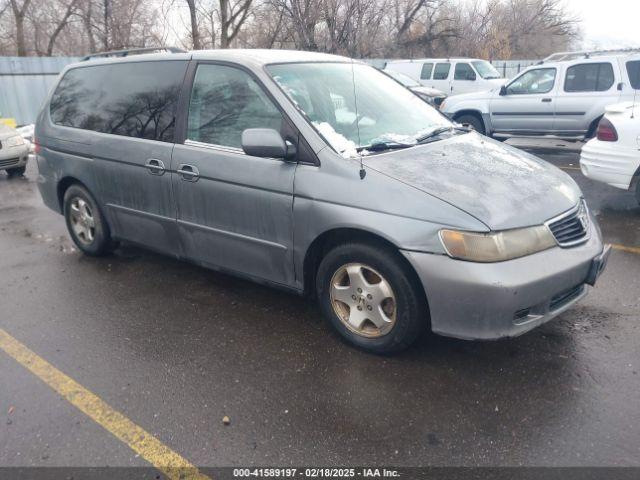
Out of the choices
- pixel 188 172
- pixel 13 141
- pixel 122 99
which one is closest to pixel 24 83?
pixel 13 141

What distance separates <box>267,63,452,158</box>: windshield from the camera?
11.3ft

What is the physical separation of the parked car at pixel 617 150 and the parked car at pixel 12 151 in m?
9.01

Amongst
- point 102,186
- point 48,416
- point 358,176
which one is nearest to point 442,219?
point 358,176

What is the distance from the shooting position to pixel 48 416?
281 cm

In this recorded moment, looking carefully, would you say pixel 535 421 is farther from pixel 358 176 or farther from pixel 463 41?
pixel 463 41

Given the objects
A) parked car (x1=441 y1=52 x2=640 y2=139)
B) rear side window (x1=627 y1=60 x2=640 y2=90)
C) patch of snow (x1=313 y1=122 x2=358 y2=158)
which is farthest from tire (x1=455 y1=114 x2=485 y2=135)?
patch of snow (x1=313 y1=122 x2=358 y2=158)

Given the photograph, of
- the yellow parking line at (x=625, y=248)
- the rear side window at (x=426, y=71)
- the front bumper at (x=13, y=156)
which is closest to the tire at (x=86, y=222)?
the yellow parking line at (x=625, y=248)

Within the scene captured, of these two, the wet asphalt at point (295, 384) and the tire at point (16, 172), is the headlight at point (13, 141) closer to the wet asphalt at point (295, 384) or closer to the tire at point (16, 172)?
the tire at point (16, 172)

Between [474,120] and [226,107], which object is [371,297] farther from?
[474,120]

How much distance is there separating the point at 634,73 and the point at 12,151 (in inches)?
431

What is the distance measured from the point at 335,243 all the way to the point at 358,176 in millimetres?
459

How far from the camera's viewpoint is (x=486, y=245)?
108 inches

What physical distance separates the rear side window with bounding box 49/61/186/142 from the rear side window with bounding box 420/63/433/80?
46.3ft

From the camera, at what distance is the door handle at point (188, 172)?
3777mm
